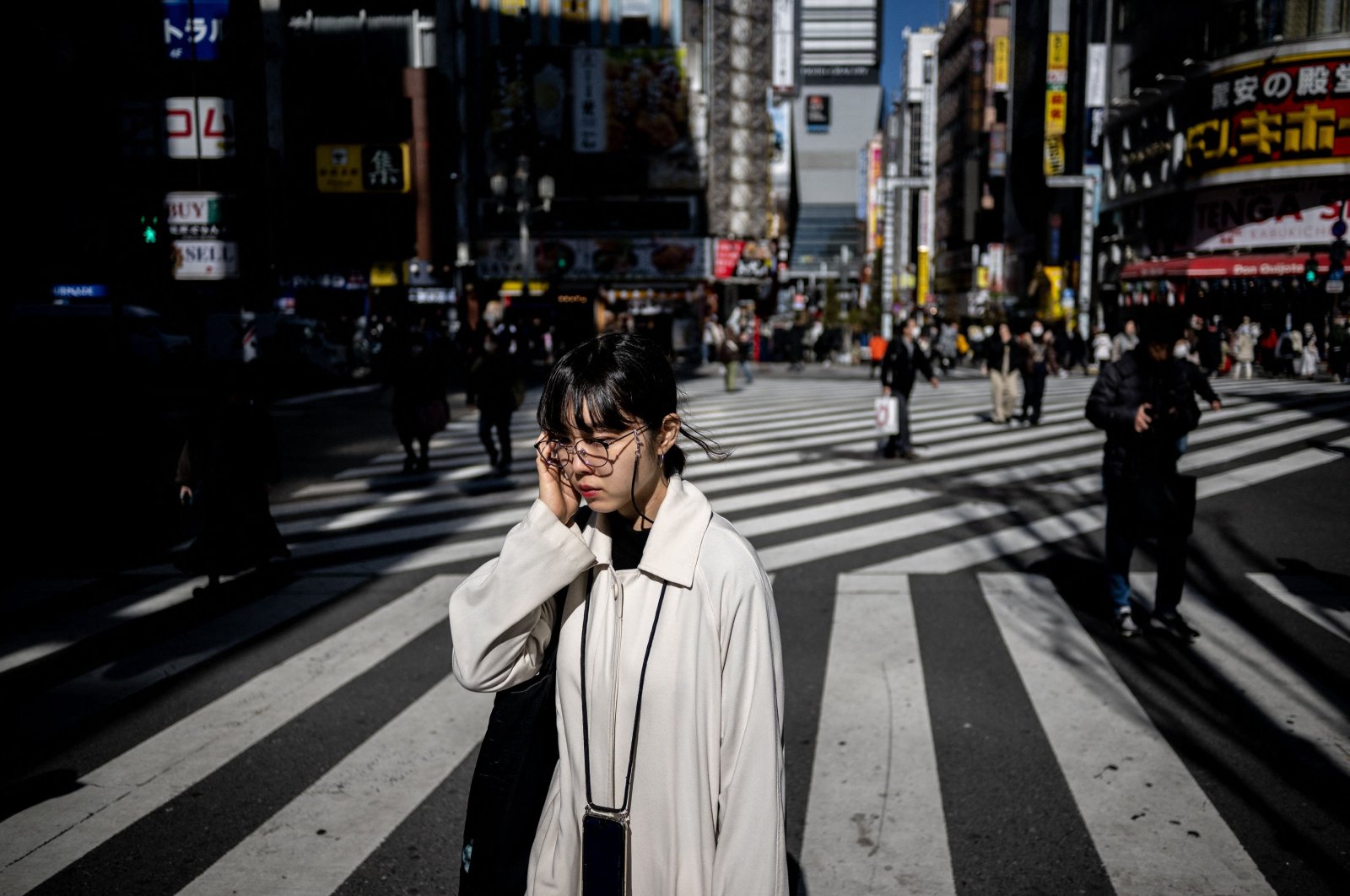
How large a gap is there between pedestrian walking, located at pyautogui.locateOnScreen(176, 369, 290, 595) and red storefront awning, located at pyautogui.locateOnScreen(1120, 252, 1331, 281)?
31.8 metres

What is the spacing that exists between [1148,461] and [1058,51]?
55.6m

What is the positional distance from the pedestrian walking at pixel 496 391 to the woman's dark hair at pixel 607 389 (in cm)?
1114

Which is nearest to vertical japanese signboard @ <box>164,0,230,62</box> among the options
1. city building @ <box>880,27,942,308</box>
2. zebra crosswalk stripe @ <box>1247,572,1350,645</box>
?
zebra crosswalk stripe @ <box>1247,572,1350,645</box>

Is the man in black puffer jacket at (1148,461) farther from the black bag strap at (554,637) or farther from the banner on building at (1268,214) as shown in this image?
the banner on building at (1268,214)

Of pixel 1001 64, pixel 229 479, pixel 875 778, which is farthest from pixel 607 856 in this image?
pixel 1001 64

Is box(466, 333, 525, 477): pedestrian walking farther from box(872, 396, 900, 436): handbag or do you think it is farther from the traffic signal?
the traffic signal

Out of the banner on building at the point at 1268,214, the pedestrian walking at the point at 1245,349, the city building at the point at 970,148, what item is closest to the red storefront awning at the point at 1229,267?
the banner on building at the point at 1268,214

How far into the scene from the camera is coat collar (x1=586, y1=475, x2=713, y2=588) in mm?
1965

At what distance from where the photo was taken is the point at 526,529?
1957mm

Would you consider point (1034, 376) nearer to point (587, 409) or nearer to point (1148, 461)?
point (1148, 461)

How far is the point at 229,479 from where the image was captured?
285 inches

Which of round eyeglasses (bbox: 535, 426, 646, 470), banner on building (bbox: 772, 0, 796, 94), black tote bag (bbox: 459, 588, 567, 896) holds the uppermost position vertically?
banner on building (bbox: 772, 0, 796, 94)

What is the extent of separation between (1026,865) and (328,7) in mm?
61891

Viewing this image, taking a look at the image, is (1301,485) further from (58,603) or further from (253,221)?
(253,221)
